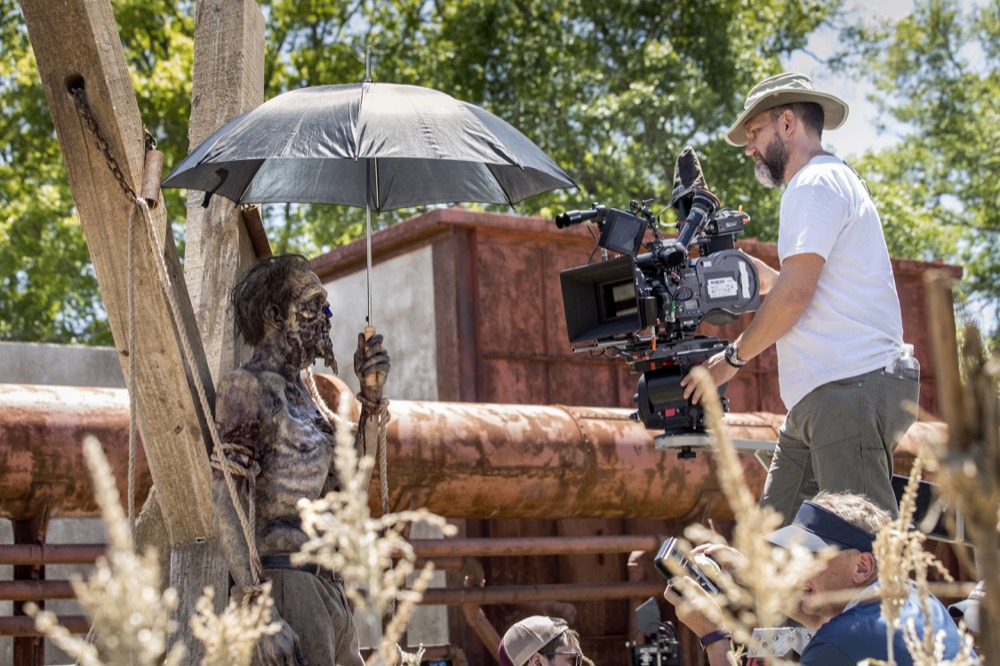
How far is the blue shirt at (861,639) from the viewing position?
111 inches

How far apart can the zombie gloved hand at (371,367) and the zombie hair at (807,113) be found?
1.46 metres

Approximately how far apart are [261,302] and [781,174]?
1.67 m

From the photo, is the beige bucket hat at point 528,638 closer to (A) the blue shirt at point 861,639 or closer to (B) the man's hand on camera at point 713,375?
(B) the man's hand on camera at point 713,375

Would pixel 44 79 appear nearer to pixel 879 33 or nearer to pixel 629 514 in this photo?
pixel 629 514

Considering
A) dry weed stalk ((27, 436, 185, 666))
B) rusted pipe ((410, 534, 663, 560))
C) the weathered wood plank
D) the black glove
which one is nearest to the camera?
dry weed stalk ((27, 436, 185, 666))

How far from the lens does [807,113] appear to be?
A: 4117mm

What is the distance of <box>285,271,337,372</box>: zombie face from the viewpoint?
375 centimetres

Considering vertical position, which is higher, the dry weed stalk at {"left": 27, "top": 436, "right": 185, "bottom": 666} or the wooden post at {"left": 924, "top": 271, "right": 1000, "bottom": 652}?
the wooden post at {"left": 924, "top": 271, "right": 1000, "bottom": 652}

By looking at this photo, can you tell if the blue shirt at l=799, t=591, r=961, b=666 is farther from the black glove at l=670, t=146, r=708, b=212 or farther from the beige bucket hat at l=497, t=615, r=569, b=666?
the beige bucket hat at l=497, t=615, r=569, b=666

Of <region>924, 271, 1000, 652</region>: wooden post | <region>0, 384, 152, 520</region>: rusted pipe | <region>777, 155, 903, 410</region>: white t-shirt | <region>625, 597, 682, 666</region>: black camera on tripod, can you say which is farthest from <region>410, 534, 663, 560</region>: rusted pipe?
<region>924, 271, 1000, 652</region>: wooden post

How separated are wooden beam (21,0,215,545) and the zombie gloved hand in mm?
475

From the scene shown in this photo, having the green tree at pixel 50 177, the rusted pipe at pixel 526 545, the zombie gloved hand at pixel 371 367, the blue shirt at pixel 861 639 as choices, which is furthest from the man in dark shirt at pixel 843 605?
the green tree at pixel 50 177

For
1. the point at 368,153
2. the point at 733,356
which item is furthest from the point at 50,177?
the point at 733,356

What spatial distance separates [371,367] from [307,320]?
0.76 ft
